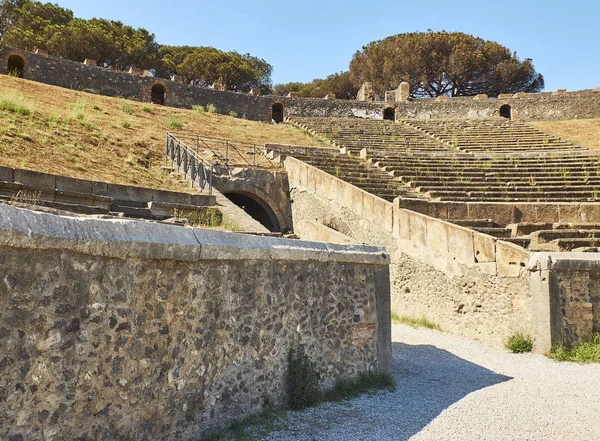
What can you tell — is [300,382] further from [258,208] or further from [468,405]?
[258,208]

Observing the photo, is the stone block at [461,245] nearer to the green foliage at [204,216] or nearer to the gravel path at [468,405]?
the gravel path at [468,405]

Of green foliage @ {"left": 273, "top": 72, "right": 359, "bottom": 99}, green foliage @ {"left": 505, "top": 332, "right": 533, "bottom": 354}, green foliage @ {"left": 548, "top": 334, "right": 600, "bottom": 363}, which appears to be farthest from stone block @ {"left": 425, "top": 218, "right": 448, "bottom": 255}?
green foliage @ {"left": 273, "top": 72, "right": 359, "bottom": 99}

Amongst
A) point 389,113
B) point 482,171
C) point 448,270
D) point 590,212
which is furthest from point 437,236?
point 389,113

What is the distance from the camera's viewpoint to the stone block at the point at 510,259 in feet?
30.0

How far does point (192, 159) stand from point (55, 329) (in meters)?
12.3

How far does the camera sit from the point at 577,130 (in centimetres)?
3091

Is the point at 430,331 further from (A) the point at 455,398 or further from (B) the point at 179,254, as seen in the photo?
(B) the point at 179,254

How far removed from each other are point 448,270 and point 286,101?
27.7 metres

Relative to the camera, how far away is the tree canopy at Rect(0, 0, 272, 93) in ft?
119

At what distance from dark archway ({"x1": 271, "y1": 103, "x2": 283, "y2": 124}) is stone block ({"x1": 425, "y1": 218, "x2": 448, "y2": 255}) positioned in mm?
26317

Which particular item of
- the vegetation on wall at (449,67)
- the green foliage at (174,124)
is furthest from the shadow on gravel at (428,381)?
the vegetation on wall at (449,67)

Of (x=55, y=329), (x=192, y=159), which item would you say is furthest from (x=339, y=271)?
(x=192, y=159)

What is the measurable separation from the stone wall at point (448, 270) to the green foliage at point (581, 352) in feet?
0.98

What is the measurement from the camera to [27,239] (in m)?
3.34
